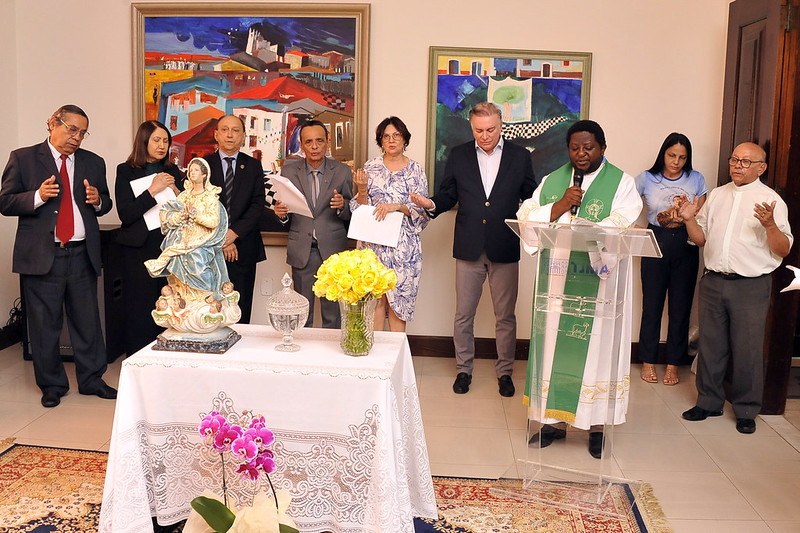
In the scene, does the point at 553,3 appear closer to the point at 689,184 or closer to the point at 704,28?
the point at 704,28

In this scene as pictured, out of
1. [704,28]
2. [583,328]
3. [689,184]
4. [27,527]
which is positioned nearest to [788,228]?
[689,184]

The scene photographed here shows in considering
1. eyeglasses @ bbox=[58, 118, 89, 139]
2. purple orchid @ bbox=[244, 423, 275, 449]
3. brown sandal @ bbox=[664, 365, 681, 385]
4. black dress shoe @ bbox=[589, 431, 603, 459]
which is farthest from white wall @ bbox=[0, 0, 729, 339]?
purple orchid @ bbox=[244, 423, 275, 449]

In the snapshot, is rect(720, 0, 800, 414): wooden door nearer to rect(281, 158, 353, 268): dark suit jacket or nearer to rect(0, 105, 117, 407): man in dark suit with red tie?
rect(281, 158, 353, 268): dark suit jacket

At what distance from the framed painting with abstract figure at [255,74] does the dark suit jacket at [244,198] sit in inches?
30.9

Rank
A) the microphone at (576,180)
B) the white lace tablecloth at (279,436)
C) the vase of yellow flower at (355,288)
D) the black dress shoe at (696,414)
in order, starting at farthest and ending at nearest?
the black dress shoe at (696,414)
the microphone at (576,180)
the vase of yellow flower at (355,288)
the white lace tablecloth at (279,436)

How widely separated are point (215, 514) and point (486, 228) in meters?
3.22

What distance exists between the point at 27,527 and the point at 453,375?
300 cm

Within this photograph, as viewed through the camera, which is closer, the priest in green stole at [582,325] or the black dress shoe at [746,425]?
the priest in green stole at [582,325]

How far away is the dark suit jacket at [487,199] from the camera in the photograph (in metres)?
5.02

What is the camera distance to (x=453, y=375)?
5.51 m

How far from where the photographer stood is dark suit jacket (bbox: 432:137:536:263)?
16.5 ft

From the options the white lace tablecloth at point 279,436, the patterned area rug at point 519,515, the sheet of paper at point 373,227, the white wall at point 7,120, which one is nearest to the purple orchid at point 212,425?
the white lace tablecloth at point 279,436

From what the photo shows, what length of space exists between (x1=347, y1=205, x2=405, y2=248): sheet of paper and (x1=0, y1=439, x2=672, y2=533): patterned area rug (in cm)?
171

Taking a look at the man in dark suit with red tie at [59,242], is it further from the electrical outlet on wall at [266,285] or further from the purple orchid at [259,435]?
the purple orchid at [259,435]
